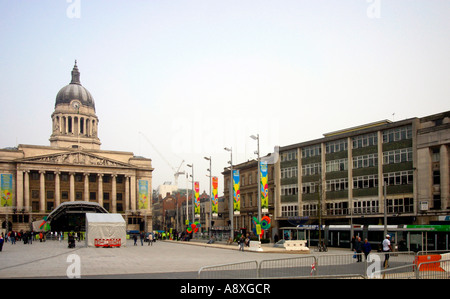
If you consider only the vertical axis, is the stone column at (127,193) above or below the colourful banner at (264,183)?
below

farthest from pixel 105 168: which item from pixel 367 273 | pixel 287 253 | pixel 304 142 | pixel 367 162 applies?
pixel 367 273

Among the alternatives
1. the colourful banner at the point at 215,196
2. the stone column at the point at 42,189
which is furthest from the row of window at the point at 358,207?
the stone column at the point at 42,189

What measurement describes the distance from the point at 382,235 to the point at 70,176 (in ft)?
295

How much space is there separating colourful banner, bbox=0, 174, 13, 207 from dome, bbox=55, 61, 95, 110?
4195cm

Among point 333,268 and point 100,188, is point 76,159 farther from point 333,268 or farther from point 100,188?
point 333,268

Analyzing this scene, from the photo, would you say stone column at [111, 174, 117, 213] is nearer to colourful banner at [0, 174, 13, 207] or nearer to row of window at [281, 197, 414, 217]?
colourful banner at [0, 174, 13, 207]

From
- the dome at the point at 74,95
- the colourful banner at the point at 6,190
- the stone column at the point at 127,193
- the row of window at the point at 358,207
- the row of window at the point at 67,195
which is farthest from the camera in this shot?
the dome at the point at 74,95

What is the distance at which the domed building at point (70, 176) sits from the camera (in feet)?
363

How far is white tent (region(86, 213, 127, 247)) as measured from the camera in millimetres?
50938

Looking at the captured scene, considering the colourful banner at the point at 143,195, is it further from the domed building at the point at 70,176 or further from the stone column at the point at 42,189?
the stone column at the point at 42,189

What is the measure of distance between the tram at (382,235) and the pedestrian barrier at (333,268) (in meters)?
15.9

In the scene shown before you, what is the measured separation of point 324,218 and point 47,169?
246 feet

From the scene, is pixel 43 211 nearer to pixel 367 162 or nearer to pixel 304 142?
pixel 304 142
